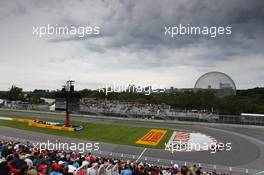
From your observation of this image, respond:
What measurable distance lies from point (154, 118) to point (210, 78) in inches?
993

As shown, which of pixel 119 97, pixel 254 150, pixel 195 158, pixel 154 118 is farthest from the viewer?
pixel 119 97

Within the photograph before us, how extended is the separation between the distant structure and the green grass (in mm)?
35551

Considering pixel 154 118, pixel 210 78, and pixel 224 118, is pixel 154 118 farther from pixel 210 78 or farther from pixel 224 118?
pixel 210 78

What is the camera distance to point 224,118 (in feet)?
190

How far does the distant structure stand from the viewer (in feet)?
260

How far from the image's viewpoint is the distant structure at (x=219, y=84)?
79.4 metres

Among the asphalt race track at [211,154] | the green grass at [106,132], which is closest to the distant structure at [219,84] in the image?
the asphalt race track at [211,154]

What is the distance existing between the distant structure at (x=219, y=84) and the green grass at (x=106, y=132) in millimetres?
35551

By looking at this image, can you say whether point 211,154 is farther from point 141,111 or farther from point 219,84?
point 219,84

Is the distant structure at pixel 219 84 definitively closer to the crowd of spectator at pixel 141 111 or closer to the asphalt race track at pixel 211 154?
the crowd of spectator at pixel 141 111

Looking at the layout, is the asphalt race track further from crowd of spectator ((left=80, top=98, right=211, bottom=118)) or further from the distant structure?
the distant structure

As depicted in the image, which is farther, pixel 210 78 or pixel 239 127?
pixel 210 78

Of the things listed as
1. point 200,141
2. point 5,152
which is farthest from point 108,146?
point 5,152

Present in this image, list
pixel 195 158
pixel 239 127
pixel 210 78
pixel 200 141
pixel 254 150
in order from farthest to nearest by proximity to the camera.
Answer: pixel 210 78 → pixel 239 127 → pixel 200 141 → pixel 254 150 → pixel 195 158
